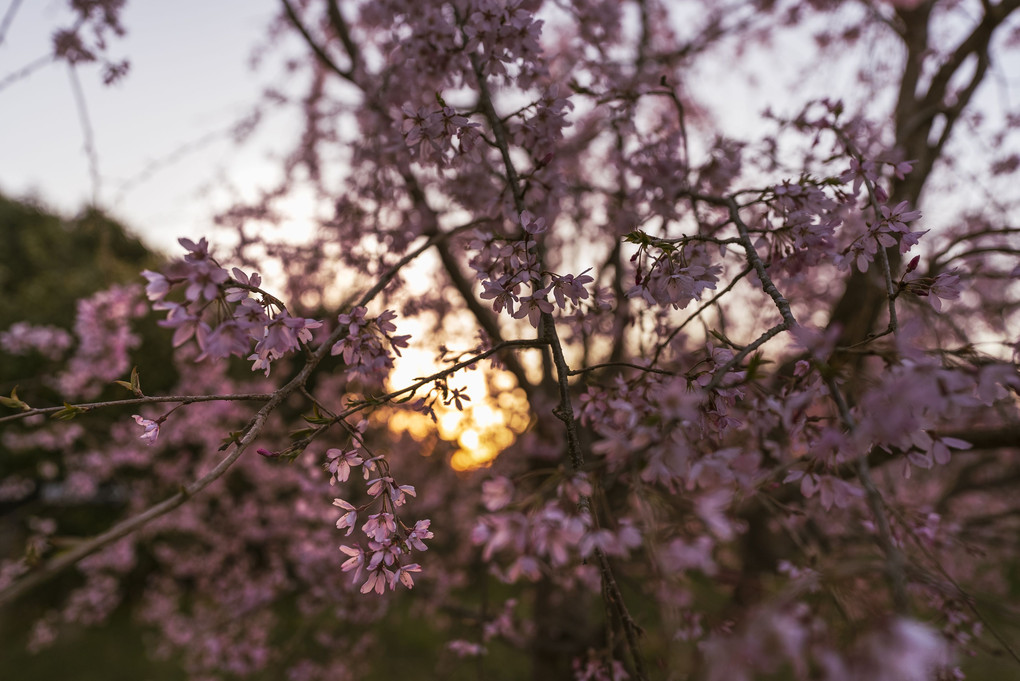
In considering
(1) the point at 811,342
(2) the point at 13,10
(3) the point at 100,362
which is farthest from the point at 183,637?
(1) the point at 811,342

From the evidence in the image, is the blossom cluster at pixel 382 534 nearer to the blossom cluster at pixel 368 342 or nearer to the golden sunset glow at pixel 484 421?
the blossom cluster at pixel 368 342

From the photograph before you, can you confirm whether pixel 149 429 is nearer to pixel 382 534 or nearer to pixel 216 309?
pixel 216 309

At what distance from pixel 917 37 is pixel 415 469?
7828 mm

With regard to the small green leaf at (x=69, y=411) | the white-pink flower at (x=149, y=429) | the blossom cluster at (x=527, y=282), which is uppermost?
the blossom cluster at (x=527, y=282)

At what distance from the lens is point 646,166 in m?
2.62

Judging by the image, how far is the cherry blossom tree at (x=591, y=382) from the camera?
42.5 inches

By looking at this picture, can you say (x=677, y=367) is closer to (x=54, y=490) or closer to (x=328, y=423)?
(x=328, y=423)

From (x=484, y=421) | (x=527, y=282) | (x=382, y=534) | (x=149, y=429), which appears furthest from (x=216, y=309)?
(x=484, y=421)

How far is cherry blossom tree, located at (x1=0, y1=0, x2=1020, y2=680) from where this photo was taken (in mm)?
1080

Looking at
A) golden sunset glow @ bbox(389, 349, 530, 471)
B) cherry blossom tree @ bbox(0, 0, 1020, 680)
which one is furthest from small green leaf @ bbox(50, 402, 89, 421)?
golden sunset glow @ bbox(389, 349, 530, 471)

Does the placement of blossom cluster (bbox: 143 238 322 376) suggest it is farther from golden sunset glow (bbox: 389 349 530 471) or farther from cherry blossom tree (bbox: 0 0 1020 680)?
golden sunset glow (bbox: 389 349 530 471)

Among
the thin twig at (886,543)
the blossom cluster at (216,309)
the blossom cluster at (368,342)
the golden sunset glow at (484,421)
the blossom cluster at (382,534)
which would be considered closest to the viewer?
the thin twig at (886,543)

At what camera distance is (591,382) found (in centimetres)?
185

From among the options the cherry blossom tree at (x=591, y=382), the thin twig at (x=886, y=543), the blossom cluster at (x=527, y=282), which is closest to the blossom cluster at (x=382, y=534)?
the cherry blossom tree at (x=591, y=382)
